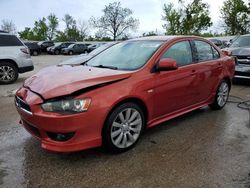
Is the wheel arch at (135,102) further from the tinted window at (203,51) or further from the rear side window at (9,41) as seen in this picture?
the rear side window at (9,41)

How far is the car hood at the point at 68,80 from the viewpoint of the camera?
3.28 meters

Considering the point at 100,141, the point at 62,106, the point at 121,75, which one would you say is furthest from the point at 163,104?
the point at 62,106

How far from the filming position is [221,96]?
566 cm

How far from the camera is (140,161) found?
346 centimetres

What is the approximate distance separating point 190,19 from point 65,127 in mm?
44852

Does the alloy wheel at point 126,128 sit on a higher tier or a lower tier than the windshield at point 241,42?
lower

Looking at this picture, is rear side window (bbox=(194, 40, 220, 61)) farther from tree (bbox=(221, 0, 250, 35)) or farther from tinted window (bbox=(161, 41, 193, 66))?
tree (bbox=(221, 0, 250, 35))

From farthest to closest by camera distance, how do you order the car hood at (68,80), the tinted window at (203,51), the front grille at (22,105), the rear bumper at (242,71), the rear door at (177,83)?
the rear bumper at (242,71)
the tinted window at (203,51)
the rear door at (177,83)
the front grille at (22,105)
the car hood at (68,80)

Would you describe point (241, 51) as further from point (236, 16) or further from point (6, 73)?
point (236, 16)

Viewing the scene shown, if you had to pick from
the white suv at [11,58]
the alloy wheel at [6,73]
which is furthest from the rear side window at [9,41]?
the alloy wheel at [6,73]

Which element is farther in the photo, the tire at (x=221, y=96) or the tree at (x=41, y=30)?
the tree at (x=41, y=30)

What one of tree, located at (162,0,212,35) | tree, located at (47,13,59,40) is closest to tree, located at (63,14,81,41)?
tree, located at (47,13,59,40)

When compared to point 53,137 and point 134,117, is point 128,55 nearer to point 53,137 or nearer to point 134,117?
point 134,117

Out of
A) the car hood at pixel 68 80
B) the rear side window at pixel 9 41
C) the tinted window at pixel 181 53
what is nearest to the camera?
the car hood at pixel 68 80
